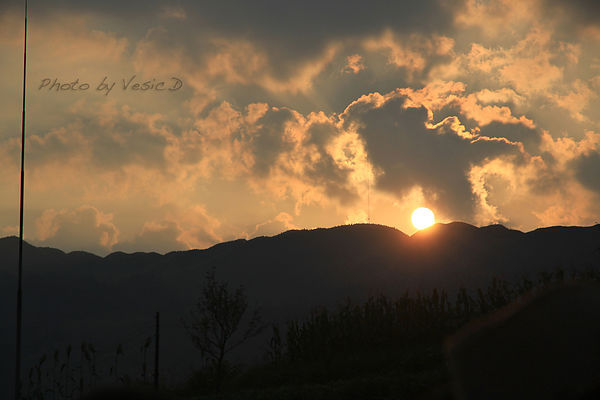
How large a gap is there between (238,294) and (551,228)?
386ft

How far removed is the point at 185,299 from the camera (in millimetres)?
135750

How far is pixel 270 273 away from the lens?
137875mm

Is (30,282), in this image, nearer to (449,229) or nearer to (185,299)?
(185,299)

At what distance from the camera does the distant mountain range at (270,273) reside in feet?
353

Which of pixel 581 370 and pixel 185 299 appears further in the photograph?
pixel 185 299

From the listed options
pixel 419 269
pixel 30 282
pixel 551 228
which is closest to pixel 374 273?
pixel 419 269

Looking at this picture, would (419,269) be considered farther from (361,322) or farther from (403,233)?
(361,322)

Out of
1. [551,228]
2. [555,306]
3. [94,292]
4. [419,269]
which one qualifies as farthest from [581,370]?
[94,292]

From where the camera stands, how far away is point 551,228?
12194cm

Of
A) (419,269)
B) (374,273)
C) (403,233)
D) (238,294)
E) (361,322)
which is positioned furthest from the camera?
(403,233)

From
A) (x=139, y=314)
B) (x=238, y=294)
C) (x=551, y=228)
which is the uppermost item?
(x=551, y=228)

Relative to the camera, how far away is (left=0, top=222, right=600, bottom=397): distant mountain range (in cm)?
10756

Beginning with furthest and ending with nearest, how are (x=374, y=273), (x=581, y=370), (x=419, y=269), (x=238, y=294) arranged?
1. (x=374, y=273)
2. (x=419, y=269)
3. (x=238, y=294)
4. (x=581, y=370)

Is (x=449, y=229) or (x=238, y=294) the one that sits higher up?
(x=449, y=229)
